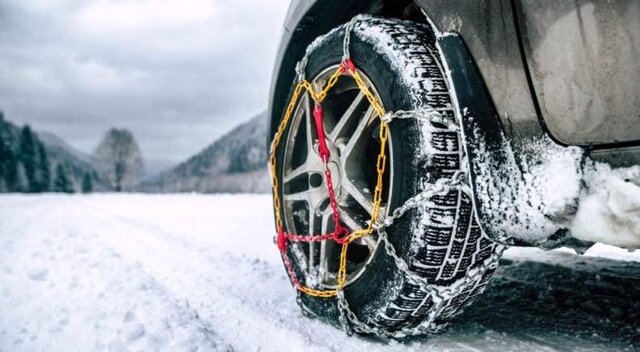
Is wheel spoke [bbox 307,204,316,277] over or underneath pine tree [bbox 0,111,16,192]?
underneath

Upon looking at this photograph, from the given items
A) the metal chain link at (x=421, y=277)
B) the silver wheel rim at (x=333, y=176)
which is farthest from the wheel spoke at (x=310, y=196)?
the metal chain link at (x=421, y=277)

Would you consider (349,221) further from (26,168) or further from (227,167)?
(227,167)

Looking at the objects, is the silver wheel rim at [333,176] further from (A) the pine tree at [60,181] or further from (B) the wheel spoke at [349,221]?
(A) the pine tree at [60,181]

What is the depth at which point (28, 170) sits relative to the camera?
193ft

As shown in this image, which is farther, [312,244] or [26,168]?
[26,168]

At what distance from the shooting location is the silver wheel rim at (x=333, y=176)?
5.54 ft

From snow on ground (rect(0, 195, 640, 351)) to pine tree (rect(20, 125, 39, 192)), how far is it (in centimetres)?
6524

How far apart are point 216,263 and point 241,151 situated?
105758mm

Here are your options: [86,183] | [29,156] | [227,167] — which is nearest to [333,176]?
[86,183]

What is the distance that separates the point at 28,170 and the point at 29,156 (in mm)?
2271

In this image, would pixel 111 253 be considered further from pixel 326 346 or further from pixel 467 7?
pixel 467 7

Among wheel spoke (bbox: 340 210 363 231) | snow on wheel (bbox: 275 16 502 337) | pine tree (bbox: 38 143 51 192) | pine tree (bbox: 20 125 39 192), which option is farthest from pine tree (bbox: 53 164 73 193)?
wheel spoke (bbox: 340 210 363 231)

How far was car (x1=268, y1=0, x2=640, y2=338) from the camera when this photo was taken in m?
0.96

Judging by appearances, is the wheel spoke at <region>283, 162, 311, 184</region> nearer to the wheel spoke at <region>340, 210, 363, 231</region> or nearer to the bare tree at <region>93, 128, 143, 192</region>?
the wheel spoke at <region>340, 210, 363, 231</region>
